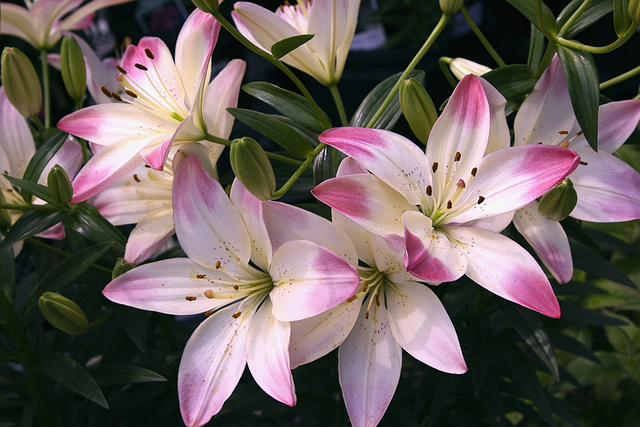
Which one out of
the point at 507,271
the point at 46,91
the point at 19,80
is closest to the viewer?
the point at 507,271

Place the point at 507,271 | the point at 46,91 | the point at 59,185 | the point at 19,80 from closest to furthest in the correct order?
the point at 507,271 → the point at 59,185 → the point at 19,80 → the point at 46,91

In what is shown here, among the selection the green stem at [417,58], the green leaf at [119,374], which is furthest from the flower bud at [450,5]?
the green leaf at [119,374]

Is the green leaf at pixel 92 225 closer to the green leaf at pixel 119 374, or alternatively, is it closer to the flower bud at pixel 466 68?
the green leaf at pixel 119 374

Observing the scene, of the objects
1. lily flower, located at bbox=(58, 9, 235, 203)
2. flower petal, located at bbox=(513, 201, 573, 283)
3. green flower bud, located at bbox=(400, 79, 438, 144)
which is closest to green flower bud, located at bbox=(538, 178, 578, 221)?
flower petal, located at bbox=(513, 201, 573, 283)

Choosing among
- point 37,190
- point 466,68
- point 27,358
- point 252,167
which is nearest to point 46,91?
point 37,190

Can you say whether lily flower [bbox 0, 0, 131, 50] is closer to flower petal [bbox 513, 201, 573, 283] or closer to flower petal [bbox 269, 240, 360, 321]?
flower petal [bbox 269, 240, 360, 321]

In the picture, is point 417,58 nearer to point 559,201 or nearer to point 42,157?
point 559,201
